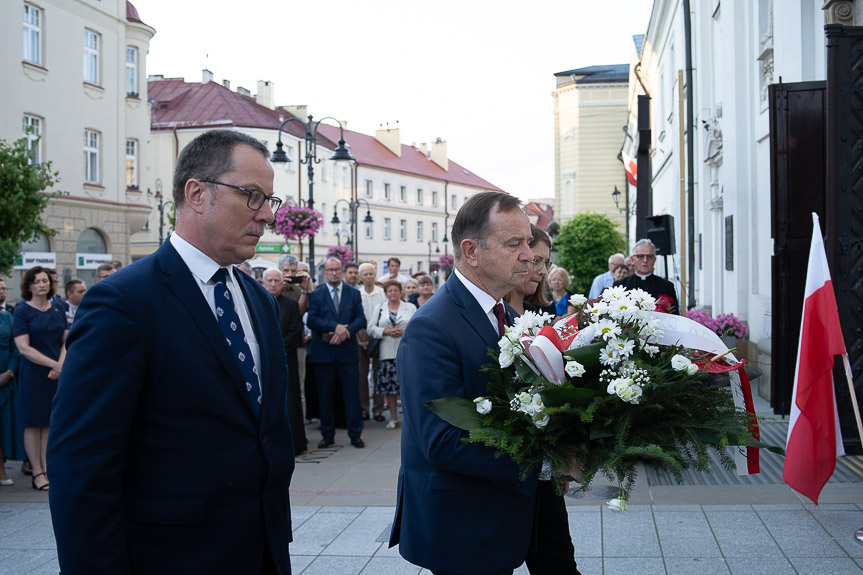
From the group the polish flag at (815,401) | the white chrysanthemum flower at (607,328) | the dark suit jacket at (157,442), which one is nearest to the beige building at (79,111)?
the polish flag at (815,401)

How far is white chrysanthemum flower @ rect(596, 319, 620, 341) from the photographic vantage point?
2646mm

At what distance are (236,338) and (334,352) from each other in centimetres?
738

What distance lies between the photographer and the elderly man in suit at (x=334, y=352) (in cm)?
978

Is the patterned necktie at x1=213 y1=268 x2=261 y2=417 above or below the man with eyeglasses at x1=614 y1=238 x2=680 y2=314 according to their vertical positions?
below

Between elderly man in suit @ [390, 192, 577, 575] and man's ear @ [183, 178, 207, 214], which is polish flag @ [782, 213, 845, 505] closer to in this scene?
elderly man in suit @ [390, 192, 577, 575]

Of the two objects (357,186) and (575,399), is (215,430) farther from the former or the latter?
(357,186)

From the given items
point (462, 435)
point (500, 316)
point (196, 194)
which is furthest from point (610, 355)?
point (196, 194)

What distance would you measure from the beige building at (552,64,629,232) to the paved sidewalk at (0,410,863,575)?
4611cm

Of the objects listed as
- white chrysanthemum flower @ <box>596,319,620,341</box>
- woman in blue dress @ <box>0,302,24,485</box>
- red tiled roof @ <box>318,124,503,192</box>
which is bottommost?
woman in blue dress @ <box>0,302,24,485</box>

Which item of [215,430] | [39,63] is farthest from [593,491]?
[39,63]

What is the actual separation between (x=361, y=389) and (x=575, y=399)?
935cm

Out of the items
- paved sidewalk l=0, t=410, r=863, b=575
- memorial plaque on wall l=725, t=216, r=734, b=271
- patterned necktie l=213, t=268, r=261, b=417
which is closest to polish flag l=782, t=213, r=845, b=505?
paved sidewalk l=0, t=410, r=863, b=575

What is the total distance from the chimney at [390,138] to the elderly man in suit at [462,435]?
7217cm

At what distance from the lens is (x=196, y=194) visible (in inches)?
103
